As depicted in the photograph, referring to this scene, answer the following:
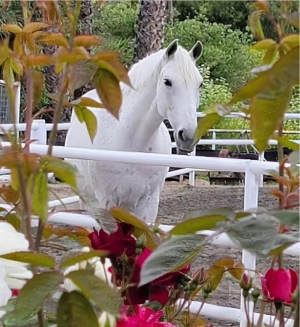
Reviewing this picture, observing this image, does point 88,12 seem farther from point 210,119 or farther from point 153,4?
point 210,119

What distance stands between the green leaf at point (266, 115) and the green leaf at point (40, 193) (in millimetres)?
163

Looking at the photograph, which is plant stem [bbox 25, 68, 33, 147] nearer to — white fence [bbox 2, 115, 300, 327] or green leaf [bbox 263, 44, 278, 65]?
green leaf [bbox 263, 44, 278, 65]

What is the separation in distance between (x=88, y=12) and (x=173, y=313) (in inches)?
295

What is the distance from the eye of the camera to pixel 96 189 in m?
3.16

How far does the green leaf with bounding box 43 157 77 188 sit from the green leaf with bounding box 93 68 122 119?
76mm

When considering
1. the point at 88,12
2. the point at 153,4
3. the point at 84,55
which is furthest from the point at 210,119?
the point at 88,12

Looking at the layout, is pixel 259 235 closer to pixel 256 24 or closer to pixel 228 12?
pixel 256 24

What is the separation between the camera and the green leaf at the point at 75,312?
1.35 ft

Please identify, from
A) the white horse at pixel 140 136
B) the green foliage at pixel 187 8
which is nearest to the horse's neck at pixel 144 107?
the white horse at pixel 140 136

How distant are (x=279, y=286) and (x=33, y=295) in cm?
21

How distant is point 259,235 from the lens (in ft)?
1.27

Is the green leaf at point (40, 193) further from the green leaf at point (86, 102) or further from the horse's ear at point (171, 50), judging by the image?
the horse's ear at point (171, 50)

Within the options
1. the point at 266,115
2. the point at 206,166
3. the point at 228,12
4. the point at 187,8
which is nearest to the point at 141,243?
the point at 266,115

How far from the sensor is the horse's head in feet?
9.30
